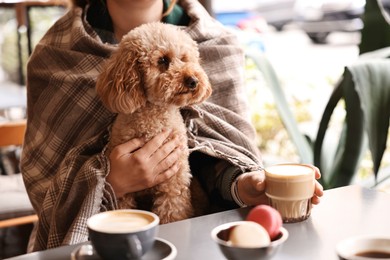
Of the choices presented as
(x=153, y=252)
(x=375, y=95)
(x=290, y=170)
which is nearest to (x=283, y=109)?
(x=375, y=95)

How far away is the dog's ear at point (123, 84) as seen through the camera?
1406 mm

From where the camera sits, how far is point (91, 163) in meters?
1.45

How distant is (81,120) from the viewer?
5.32 ft

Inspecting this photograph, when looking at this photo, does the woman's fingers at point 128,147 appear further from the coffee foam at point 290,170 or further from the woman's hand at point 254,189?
the coffee foam at point 290,170

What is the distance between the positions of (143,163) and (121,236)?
61cm

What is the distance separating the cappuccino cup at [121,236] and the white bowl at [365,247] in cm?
27

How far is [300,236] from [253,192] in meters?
0.29

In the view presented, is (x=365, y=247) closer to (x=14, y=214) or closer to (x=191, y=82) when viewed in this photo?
(x=191, y=82)

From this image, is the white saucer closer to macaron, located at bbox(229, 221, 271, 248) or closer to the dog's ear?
macaron, located at bbox(229, 221, 271, 248)

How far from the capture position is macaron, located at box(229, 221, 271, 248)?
846 millimetres

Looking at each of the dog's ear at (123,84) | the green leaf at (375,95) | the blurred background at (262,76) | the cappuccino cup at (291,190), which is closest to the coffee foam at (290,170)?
the cappuccino cup at (291,190)

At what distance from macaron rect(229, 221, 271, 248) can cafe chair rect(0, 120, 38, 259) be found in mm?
1630

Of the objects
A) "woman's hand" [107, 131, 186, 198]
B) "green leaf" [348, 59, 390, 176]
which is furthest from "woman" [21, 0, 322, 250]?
"green leaf" [348, 59, 390, 176]

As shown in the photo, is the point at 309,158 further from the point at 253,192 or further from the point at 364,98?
the point at 253,192
